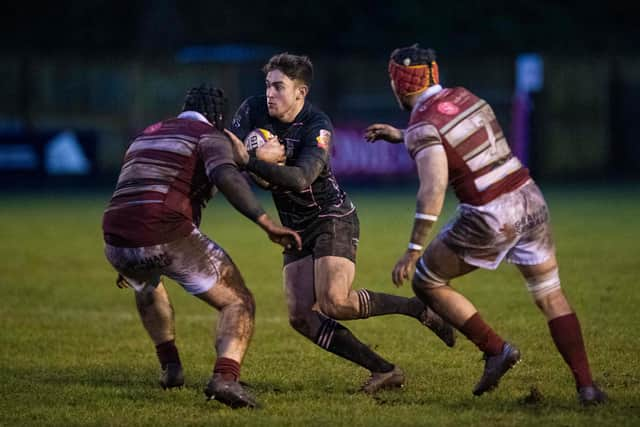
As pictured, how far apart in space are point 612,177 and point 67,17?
1705 cm

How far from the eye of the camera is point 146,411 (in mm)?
6914

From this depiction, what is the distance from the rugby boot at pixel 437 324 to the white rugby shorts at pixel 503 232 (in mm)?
1021

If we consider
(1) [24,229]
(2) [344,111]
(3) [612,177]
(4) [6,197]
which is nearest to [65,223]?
(1) [24,229]

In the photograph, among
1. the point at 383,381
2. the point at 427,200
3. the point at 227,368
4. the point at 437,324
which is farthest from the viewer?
the point at 437,324

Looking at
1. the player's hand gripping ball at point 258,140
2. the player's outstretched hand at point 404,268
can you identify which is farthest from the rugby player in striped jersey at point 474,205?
the player's hand gripping ball at point 258,140

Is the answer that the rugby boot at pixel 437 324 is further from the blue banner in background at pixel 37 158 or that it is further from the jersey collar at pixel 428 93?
the blue banner in background at pixel 37 158

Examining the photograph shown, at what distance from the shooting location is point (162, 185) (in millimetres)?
6996

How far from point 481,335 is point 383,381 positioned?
73 cm

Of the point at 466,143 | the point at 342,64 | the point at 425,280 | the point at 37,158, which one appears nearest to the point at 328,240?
the point at 425,280

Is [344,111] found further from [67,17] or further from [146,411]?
[146,411]

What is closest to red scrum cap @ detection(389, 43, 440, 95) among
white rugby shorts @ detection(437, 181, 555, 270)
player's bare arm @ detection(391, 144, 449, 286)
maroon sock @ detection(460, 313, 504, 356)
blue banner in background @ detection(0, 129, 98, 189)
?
player's bare arm @ detection(391, 144, 449, 286)

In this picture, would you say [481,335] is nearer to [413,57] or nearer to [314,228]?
[314,228]

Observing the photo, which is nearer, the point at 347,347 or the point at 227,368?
the point at 227,368

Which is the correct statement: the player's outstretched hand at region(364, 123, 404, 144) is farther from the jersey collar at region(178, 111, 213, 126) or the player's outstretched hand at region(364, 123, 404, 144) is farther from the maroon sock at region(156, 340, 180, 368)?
the maroon sock at region(156, 340, 180, 368)
